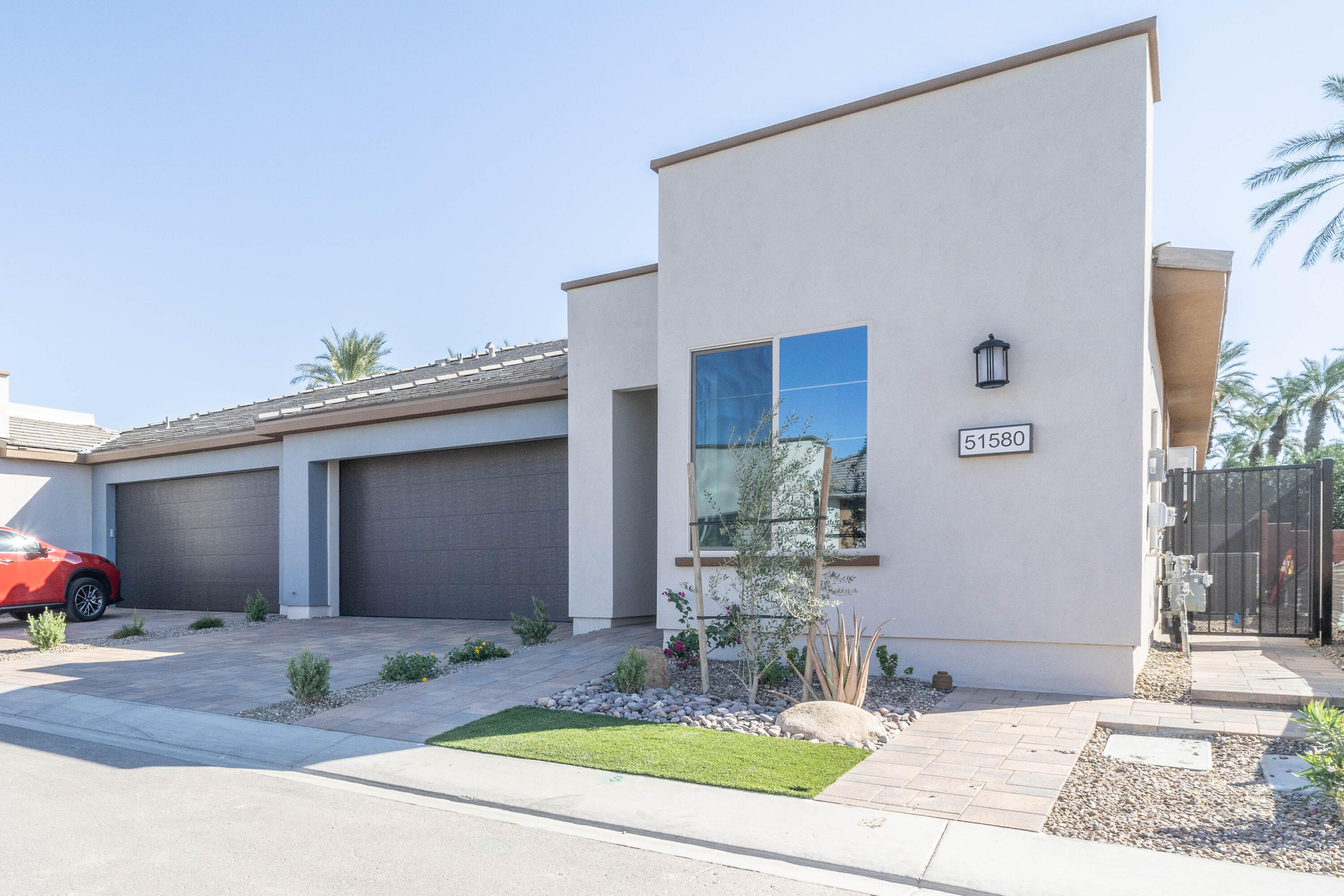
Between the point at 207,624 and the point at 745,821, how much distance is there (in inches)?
463

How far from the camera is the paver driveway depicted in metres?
8.34

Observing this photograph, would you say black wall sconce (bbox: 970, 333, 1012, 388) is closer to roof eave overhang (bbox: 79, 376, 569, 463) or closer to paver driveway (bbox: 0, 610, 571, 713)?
roof eave overhang (bbox: 79, 376, 569, 463)

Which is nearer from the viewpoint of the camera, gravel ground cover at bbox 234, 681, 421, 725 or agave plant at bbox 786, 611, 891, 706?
agave plant at bbox 786, 611, 891, 706

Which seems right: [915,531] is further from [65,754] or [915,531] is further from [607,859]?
[65,754]

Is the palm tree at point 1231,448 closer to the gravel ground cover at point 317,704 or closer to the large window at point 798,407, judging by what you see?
the large window at point 798,407

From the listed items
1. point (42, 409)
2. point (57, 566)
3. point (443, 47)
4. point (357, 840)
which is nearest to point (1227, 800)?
point (357, 840)

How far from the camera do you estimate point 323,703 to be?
761cm

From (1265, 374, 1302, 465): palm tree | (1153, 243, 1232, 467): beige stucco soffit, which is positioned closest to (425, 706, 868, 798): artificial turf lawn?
(1153, 243, 1232, 467): beige stucco soffit

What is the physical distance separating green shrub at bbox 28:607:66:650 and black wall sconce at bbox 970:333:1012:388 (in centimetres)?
1157

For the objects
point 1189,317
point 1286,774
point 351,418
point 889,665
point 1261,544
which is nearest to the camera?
point 1286,774

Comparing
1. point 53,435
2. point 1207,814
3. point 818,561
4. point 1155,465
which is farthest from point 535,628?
point 53,435

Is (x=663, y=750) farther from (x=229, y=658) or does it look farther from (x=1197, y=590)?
(x=1197, y=590)

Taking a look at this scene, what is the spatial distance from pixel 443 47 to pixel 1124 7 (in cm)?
783

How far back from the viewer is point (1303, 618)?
1048 cm
